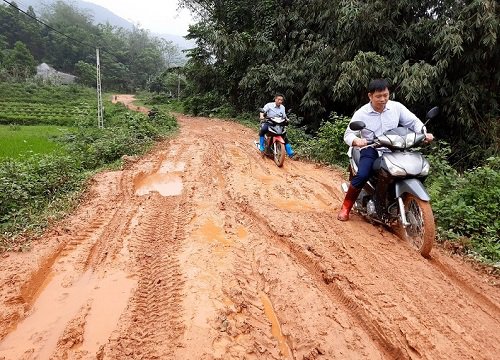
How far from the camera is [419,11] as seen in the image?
34.9 feet

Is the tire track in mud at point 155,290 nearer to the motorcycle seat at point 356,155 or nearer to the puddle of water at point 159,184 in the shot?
the puddle of water at point 159,184

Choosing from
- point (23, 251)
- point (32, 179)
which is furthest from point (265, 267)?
point (32, 179)

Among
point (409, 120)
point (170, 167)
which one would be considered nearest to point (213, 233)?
point (409, 120)

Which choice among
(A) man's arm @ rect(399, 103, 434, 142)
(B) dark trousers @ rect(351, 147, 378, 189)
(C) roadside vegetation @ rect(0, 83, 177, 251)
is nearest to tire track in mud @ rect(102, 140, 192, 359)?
(C) roadside vegetation @ rect(0, 83, 177, 251)

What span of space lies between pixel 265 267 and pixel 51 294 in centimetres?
179

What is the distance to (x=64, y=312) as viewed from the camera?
2.70 meters

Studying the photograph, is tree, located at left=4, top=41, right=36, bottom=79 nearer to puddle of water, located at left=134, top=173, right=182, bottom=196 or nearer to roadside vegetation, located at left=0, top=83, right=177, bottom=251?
roadside vegetation, located at left=0, top=83, right=177, bottom=251

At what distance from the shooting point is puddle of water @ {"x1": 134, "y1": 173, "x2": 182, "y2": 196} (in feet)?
18.6

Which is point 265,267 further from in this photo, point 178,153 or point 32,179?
point 178,153

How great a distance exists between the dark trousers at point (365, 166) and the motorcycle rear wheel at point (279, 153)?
349 cm

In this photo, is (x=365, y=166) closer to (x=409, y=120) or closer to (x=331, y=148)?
(x=409, y=120)

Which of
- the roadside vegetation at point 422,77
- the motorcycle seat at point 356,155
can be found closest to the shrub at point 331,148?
the roadside vegetation at point 422,77

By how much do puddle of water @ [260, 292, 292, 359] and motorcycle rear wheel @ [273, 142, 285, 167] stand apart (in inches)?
195

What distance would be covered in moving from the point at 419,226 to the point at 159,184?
4096 millimetres
